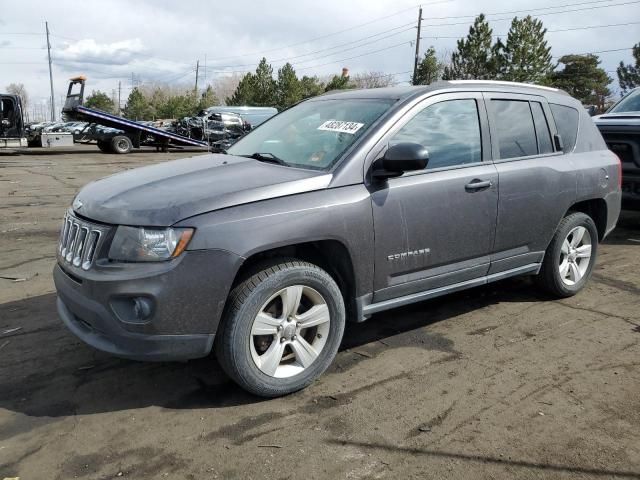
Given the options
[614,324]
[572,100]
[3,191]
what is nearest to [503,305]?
[614,324]

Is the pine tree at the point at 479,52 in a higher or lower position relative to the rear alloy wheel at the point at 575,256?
higher

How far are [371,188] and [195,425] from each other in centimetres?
170

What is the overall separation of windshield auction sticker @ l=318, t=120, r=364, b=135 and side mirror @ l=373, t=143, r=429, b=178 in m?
0.36

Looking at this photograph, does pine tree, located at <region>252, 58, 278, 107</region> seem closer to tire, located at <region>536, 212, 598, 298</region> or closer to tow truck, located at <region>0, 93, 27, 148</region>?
tow truck, located at <region>0, 93, 27, 148</region>

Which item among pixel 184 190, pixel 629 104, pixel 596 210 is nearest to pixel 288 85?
pixel 629 104

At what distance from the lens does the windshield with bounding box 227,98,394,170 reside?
3.68 metres

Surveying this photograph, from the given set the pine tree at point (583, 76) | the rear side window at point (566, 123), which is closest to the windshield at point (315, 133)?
the rear side window at point (566, 123)

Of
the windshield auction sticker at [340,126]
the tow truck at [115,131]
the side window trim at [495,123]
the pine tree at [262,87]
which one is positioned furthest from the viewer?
the pine tree at [262,87]

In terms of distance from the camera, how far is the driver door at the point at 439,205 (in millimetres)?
3615

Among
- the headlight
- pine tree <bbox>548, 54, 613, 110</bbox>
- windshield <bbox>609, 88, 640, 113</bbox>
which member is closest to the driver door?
the headlight

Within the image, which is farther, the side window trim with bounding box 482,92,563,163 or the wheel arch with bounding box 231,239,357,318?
the side window trim with bounding box 482,92,563,163

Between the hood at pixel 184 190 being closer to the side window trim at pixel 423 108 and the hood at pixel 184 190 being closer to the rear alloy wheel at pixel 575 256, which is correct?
the side window trim at pixel 423 108

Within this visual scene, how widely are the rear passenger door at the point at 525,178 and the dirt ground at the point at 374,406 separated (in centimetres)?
62

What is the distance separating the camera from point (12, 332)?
4.27 meters
